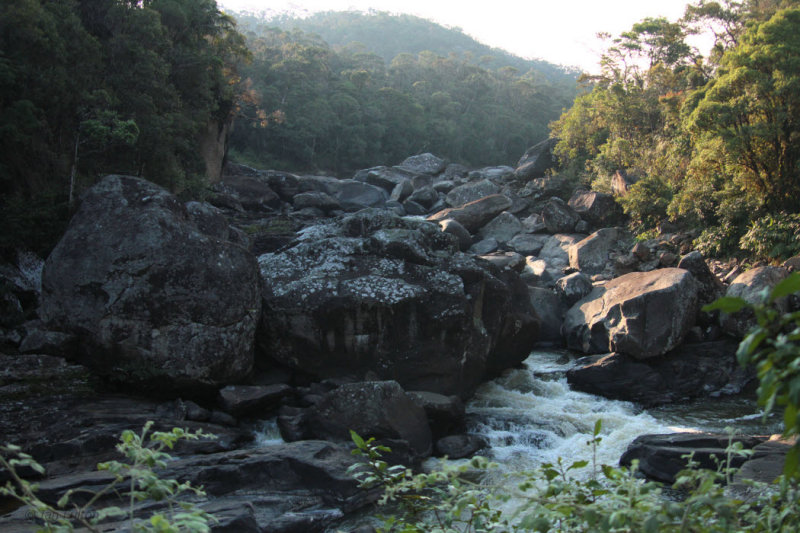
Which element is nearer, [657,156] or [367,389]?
[367,389]

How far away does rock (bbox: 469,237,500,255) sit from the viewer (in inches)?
974

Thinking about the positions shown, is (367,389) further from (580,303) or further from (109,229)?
(580,303)

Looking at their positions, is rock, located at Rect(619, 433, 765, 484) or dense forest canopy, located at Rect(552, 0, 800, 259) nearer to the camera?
rock, located at Rect(619, 433, 765, 484)

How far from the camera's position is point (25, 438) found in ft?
27.5

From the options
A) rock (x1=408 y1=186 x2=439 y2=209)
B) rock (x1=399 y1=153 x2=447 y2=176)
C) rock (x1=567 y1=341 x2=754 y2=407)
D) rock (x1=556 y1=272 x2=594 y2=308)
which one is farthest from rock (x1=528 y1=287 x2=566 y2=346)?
rock (x1=399 y1=153 x2=447 y2=176)

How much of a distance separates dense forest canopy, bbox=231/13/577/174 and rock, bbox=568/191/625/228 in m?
21.1

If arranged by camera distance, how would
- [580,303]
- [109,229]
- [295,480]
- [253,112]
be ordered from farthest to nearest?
[253,112] < [580,303] < [109,229] < [295,480]

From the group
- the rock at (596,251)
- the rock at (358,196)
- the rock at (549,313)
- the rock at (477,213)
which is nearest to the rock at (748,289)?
the rock at (549,313)

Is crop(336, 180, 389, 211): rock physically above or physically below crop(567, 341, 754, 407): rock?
above

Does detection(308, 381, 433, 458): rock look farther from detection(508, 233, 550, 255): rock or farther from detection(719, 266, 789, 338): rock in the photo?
detection(508, 233, 550, 255): rock

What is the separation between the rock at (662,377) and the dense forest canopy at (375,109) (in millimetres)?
29050

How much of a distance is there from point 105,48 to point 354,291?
12.0 metres

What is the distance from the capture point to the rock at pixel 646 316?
13938 millimetres

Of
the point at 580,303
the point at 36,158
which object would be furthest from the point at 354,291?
the point at 36,158
